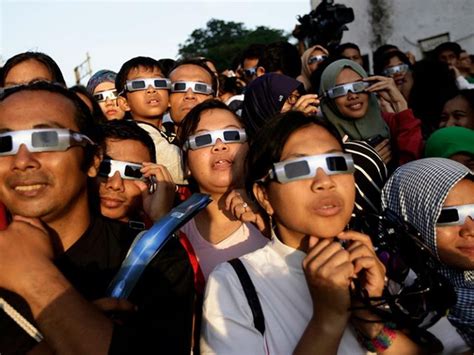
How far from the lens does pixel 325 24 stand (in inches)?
299

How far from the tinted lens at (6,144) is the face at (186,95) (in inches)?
93.0

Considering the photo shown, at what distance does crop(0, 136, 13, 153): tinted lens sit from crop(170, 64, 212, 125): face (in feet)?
7.75

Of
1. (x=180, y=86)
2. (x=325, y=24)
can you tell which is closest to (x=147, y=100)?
(x=180, y=86)

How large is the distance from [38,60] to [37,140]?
221 cm

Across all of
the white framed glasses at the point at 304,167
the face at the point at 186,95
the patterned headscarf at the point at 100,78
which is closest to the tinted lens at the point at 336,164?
the white framed glasses at the point at 304,167

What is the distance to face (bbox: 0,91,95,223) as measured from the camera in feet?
6.51

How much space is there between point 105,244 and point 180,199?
131cm

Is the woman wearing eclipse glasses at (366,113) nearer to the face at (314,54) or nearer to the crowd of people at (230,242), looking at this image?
the crowd of people at (230,242)

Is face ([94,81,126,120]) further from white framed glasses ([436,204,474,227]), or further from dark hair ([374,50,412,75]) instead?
dark hair ([374,50,412,75])

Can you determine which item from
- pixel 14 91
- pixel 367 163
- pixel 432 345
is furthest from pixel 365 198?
pixel 14 91

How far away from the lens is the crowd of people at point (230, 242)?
67.6 inches

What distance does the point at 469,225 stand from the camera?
2605 millimetres

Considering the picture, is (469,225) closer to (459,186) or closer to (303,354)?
(459,186)

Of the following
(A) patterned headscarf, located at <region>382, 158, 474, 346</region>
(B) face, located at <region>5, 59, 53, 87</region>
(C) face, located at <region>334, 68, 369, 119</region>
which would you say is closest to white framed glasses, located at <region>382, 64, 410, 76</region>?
(C) face, located at <region>334, 68, 369, 119</region>
